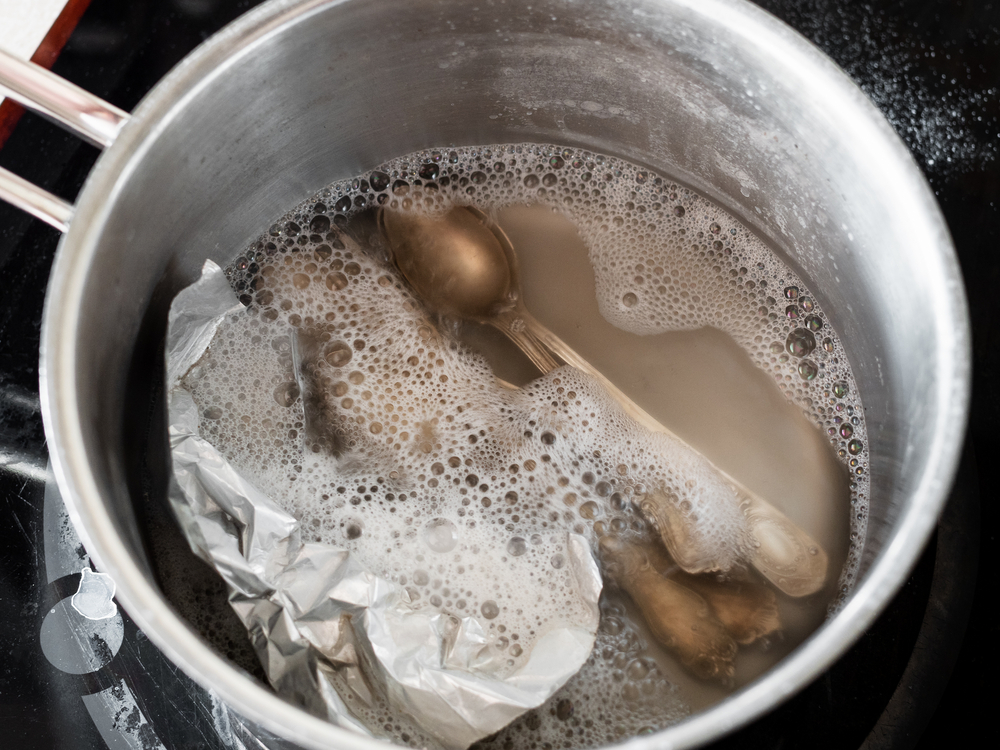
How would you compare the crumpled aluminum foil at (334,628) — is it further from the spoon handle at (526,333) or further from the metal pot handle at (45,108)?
the spoon handle at (526,333)

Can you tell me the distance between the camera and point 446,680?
513 millimetres

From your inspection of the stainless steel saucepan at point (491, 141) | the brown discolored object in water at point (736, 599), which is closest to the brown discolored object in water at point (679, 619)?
the brown discolored object in water at point (736, 599)

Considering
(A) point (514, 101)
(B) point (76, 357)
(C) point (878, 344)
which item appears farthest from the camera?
(A) point (514, 101)

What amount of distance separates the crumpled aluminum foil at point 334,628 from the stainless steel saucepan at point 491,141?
0.19ft

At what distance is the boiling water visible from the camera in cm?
60

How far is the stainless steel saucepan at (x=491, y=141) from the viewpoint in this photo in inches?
16.7

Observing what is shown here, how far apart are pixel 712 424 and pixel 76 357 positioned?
1.63 ft

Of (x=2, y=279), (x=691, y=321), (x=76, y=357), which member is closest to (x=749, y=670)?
(x=691, y=321)

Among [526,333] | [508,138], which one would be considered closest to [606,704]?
[526,333]

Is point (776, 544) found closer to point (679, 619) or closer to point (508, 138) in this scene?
point (679, 619)

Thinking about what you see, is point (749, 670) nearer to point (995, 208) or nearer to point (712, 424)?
point (712, 424)

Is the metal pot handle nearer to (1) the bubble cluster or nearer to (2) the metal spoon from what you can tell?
(2) the metal spoon

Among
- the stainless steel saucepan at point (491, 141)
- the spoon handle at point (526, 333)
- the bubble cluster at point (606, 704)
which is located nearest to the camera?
the stainless steel saucepan at point (491, 141)

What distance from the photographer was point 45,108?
471 millimetres
